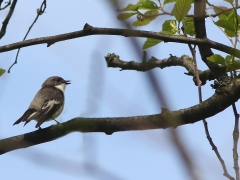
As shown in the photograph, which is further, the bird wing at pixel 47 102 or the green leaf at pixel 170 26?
the bird wing at pixel 47 102

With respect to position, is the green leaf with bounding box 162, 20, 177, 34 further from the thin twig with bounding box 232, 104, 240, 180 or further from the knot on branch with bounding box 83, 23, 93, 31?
the thin twig with bounding box 232, 104, 240, 180

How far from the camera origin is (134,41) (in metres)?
1.69

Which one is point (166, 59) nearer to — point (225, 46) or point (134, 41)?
point (225, 46)

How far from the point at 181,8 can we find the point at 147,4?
1.34 ft

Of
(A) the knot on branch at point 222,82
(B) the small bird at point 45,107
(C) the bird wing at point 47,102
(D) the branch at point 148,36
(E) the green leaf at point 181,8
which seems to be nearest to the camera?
(D) the branch at point 148,36

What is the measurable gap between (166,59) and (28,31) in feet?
6.49

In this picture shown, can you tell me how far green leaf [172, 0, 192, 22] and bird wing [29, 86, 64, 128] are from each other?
4431 millimetres

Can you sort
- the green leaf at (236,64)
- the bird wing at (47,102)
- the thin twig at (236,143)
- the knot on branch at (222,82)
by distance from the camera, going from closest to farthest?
the thin twig at (236,143)
the green leaf at (236,64)
the knot on branch at (222,82)
the bird wing at (47,102)

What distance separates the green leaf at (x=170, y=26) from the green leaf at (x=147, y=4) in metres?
0.27

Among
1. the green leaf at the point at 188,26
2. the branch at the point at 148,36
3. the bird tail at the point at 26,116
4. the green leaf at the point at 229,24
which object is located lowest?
the branch at the point at 148,36

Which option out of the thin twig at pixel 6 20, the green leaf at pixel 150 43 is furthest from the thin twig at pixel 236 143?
the thin twig at pixel 6 20

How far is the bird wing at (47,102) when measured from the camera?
28.5 feet

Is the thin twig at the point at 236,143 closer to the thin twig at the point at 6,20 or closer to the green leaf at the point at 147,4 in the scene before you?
the green leaf at the point at 147,4

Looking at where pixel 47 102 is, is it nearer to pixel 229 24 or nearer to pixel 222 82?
pixel 222 82
